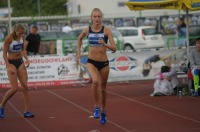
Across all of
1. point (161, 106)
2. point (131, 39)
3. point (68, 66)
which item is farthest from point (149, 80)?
point (131, 39)

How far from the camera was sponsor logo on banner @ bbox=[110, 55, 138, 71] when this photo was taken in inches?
886

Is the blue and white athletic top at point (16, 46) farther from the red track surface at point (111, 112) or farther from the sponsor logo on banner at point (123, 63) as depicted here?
the sponsor logo on banner at point (123, 63)

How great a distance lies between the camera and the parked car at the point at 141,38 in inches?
1532

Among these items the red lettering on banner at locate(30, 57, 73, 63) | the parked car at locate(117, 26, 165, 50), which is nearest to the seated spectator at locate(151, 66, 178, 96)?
the red lettering on banner at locate(30, 57, 73, 63)

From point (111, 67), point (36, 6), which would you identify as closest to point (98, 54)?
point (111, 67)

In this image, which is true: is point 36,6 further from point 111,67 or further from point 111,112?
point 111,112

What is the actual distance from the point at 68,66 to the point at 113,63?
153cm

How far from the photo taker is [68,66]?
22.3 meters

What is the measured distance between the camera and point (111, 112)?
583 inches

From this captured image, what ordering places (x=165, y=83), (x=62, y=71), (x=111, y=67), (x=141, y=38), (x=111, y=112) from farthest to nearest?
(x=141, y=38), (x=111, y=67), (x=62, y=71), (x=165, y=83), (x=111, y=112)

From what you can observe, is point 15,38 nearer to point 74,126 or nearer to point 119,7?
point 74,126

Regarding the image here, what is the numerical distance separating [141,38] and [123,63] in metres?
16.9

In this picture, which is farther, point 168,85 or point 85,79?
point 85,79

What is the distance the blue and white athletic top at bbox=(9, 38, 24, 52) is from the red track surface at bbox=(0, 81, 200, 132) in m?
1.49
